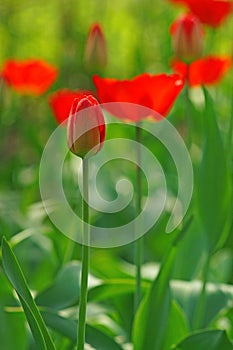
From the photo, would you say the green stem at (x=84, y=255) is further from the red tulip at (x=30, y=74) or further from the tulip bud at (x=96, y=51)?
the red tulip at (x=30, y=74)

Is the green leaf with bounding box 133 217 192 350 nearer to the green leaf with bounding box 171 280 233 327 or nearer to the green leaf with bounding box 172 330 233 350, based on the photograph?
the green leaf with bounding box 172 330 233 350

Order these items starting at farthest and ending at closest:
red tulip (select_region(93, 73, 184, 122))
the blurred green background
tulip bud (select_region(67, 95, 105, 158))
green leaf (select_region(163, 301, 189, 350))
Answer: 1. the blurred green background
2. green leaf (select_region(163, 301, 189, 350))
3. red tulip (select_region(93, 73, 184, 122))
4. tulip bud (select_region(67, 95, 105, 158))

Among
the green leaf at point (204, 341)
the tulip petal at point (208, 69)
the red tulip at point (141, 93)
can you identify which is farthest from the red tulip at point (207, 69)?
the green leaf at point (204, 341)

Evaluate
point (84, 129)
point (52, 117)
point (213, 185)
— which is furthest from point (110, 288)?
point (52, 117)

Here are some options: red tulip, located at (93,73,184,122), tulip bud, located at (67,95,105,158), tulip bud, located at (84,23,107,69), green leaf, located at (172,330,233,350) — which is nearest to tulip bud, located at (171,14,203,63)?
tulip bud, located at (84,23,107,69)

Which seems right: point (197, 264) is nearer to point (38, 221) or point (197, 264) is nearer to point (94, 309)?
point (94, 309)

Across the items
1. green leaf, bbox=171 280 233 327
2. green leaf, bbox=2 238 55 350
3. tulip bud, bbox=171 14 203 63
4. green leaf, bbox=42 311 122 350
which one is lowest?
green leaf, bbox=171 280 233 327
